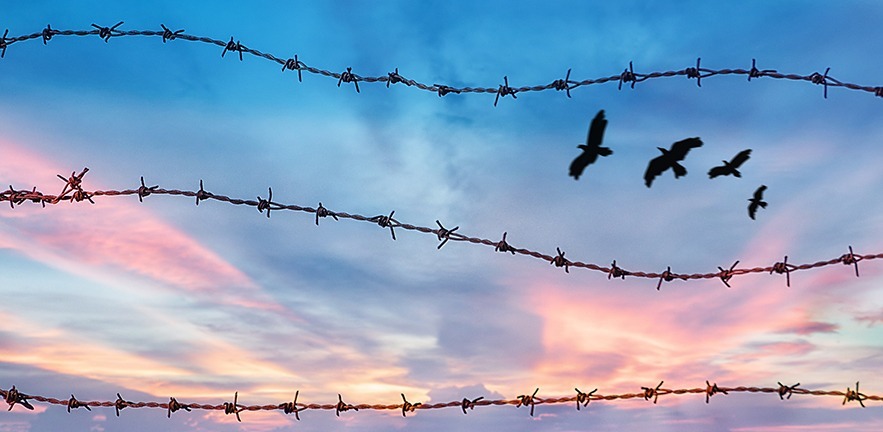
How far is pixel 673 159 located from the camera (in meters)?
4.82

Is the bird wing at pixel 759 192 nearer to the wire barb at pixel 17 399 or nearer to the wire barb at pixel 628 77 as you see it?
the wire barb at pixel 628 77

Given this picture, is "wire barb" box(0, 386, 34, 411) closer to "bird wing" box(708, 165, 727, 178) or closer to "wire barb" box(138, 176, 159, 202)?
"wire barb" box(138, 176, 159, 202)

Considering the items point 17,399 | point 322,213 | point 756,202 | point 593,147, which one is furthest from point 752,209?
point 17,399

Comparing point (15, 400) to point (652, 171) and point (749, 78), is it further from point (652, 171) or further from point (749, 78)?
point (749, 78)

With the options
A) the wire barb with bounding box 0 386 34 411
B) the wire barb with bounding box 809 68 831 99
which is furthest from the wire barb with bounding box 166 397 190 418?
the wire barb with bounding box 809 68 831 99

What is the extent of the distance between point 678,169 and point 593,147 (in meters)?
0.62

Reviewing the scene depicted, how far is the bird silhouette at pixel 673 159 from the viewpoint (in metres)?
4.77

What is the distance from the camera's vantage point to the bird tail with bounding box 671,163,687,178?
4766 mm

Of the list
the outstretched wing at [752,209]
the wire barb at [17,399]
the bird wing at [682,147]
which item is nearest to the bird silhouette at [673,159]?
the bird wing at [682,147]

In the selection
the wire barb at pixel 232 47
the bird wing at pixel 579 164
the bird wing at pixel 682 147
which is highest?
the wire barb at pixel 232 47

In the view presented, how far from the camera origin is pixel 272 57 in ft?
20.5

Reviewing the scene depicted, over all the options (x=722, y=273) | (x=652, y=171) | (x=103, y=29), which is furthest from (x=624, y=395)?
(x=103, y=29)

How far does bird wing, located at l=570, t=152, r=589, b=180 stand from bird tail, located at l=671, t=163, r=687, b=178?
631 millimetres

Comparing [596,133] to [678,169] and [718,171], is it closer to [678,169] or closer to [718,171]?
[678,169]
